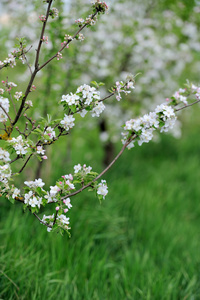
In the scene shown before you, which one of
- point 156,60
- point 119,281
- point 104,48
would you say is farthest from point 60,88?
point 119,281

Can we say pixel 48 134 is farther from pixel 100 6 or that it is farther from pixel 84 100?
pixel 100 6

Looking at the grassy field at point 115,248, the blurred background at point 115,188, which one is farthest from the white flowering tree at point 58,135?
the grassy field at point 115,248

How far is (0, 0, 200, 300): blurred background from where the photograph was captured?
2.79 m

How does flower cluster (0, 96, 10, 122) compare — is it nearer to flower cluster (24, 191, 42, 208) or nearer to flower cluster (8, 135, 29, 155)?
flower cluster (8, 135, 29, 155)

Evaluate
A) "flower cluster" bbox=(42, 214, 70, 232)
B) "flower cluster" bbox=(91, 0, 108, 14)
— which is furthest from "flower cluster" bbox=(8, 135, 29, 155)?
"flower cluster" bbox=(91, 0, 108, 14)

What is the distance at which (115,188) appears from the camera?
459 cm

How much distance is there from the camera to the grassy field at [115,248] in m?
2.64

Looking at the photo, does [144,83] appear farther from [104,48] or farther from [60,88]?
[60,88]

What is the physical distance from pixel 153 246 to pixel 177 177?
2.35 metres

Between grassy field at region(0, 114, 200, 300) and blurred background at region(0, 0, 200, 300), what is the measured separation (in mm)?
11

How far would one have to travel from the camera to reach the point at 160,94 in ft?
19.5

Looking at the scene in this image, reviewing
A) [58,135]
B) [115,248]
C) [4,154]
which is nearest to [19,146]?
[4,154]

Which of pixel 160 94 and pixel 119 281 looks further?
pixel 160 94

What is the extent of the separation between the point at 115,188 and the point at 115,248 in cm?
111
